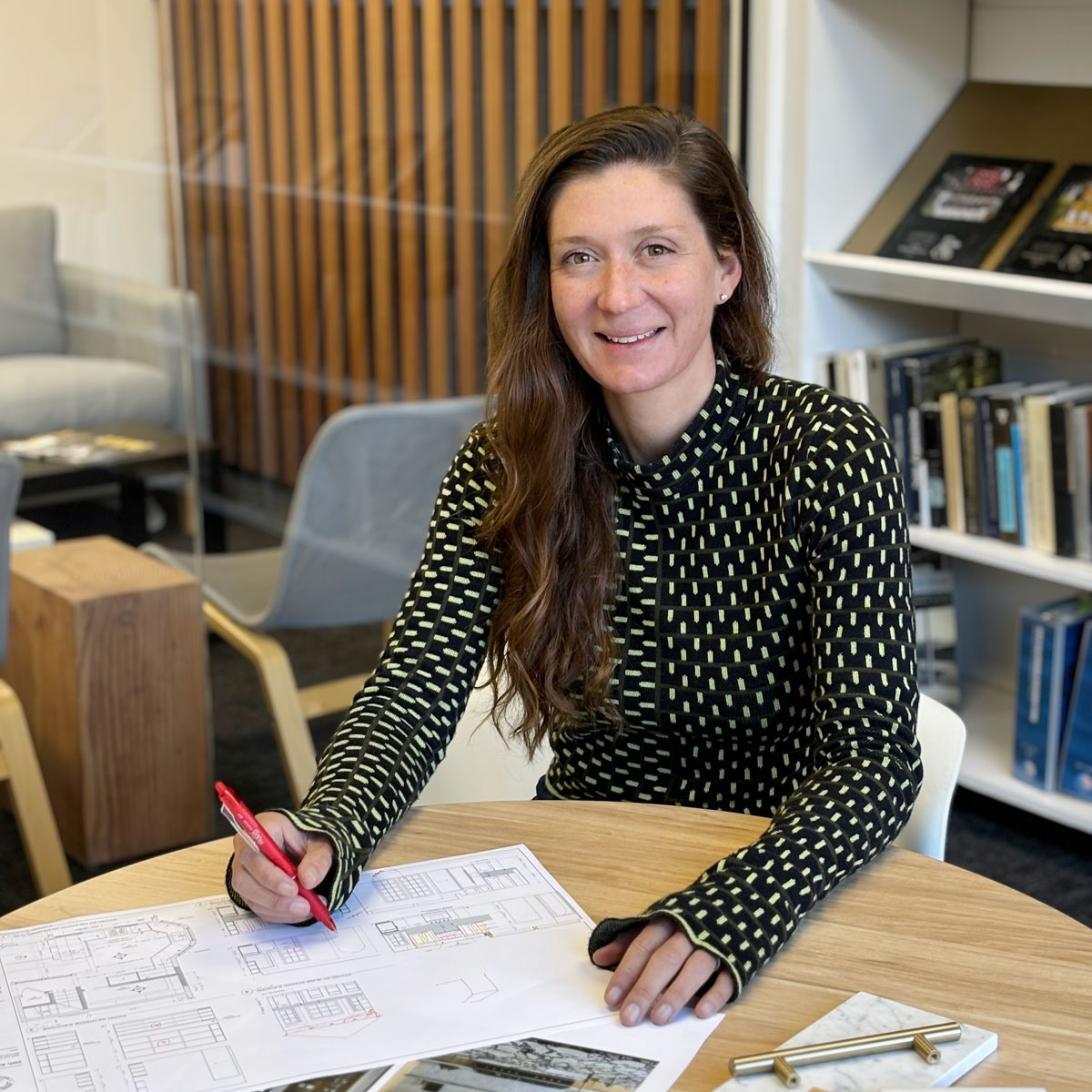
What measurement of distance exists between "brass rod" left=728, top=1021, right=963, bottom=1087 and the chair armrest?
1.99 meters

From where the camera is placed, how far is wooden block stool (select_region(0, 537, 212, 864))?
2709mm

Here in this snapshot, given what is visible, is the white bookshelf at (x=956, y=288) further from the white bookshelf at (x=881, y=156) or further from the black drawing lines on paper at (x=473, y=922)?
the black drawing lines on paper at (x=473, y=922)

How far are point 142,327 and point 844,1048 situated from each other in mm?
2047

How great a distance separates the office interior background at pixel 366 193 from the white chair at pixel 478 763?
108cm

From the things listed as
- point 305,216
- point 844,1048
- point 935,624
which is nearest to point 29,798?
point 305,216

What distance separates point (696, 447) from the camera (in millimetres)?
1574

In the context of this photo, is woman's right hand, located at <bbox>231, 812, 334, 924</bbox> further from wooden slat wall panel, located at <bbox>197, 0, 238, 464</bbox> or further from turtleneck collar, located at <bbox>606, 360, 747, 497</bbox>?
wooden slat wall panel, located at <bbox>197, 0, 238, 464</bbox>

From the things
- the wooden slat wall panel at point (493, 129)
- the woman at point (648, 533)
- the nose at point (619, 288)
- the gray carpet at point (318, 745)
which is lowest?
the gray carpet at point (318, 745)

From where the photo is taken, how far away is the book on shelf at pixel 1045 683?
278 cm

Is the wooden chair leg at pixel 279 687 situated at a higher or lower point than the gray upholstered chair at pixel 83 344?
lower

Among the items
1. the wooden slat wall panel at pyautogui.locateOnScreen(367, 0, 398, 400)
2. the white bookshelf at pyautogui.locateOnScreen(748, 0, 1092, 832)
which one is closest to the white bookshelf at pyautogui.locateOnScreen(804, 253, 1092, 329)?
Answer: the white bookshelf at pyautogui.locateOnScreen(748, 0, 1092, 832)

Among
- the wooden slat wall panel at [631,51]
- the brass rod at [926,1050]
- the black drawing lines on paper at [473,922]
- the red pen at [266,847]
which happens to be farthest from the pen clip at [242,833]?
the wooden slat wall panel at [631,51]

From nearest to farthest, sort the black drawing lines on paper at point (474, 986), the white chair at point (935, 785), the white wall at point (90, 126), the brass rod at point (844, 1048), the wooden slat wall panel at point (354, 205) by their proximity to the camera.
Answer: the brass rod at point (844, 1048) → the black drawing lines on paper at point (474, 986) → the white chair at point (935, 785) → the white wall at point (90, 126) → the wooden slat wall panel at point (354, 205)

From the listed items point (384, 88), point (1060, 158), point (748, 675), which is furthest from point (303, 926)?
point (1060, 158)
